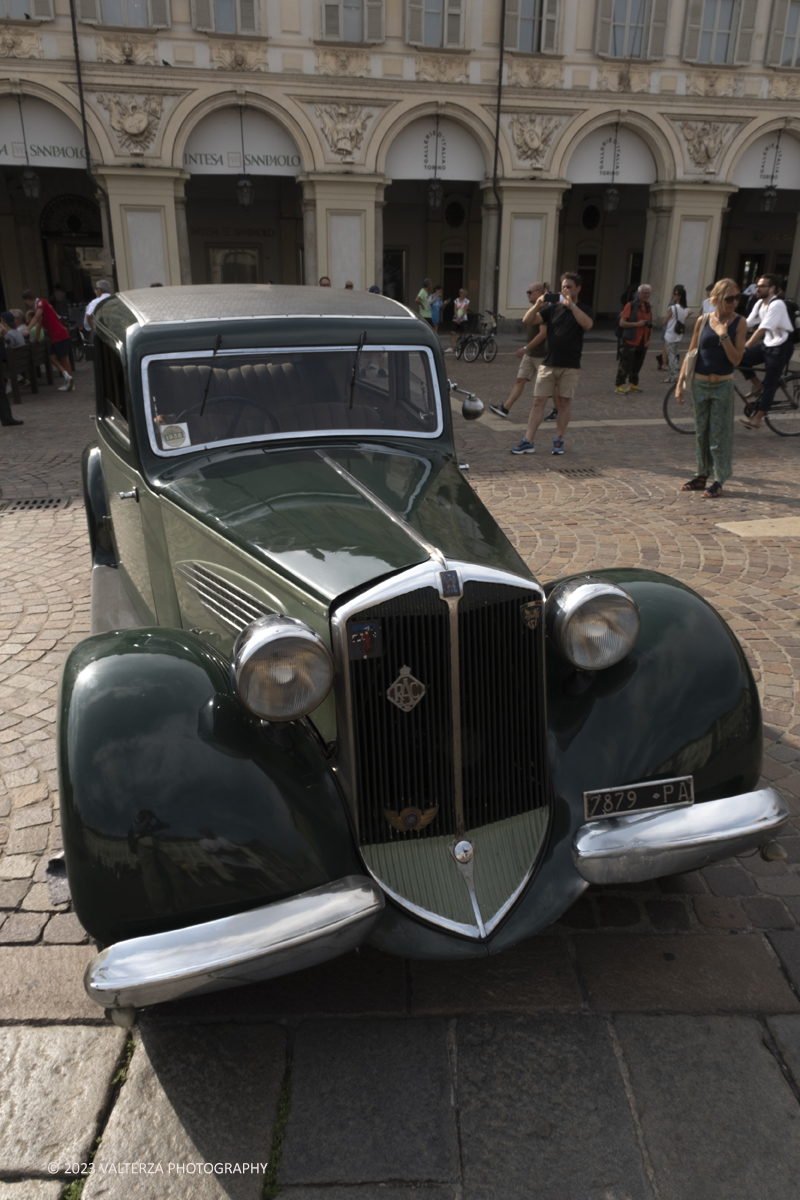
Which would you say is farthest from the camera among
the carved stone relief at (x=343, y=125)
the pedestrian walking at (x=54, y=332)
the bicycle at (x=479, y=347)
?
the carved stone relief at (x=343, y=125)

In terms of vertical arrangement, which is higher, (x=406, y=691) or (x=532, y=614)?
(x=532, y=614)

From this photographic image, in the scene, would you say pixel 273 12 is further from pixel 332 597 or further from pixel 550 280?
pixel 332 597

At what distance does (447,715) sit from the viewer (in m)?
2.50

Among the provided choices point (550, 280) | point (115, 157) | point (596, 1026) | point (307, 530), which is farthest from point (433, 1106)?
point (550, 280)

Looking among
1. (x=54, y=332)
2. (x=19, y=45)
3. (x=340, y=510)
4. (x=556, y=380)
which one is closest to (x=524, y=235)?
(x=19, y=45)

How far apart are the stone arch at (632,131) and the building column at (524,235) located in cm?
63

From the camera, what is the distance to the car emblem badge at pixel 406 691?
241 centimetres

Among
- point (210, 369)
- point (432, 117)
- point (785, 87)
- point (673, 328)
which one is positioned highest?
point (785, 87)

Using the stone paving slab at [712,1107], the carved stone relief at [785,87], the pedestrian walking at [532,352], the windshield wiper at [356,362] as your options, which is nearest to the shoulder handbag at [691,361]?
the pedestrian walking at [532,352]

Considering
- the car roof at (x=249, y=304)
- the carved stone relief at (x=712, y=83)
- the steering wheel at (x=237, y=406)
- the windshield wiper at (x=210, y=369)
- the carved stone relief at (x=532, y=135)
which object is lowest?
the steering wheel at (x=237, y=406)

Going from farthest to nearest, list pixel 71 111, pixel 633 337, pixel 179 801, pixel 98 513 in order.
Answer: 1. pixel 71 111
2. pixel 633 337
3. pixel 98 513
4. pixel 179 801

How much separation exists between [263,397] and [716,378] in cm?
512

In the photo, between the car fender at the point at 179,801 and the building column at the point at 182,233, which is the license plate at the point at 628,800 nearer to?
the car fender at the point at 179,801

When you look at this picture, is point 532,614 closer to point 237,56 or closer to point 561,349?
point 561,349
